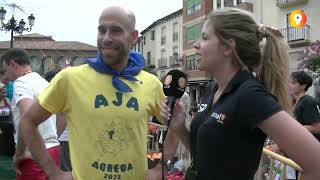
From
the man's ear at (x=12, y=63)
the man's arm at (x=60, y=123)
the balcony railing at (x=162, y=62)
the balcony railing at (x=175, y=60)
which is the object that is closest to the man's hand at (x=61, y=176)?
the man's ear at (x=12, y=63)

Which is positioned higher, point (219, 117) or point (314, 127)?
point (219, 117)

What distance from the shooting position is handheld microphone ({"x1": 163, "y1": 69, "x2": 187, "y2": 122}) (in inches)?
94.1

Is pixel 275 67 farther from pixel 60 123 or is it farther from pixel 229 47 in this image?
pixel 60 123

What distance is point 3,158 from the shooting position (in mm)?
8031

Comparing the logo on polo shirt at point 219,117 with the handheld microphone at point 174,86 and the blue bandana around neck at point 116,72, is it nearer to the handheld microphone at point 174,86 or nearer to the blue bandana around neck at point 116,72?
the handheld microphone at point 174,86

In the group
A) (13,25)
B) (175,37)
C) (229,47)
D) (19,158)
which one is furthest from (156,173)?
(175,37)

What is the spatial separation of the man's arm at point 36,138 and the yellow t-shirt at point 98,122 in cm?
8

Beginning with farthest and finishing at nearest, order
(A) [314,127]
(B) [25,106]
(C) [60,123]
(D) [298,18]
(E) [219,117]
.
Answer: (D) [298,18] → (A) [314,127] → (C) [60,123] → (B) [25,106] → (E) [219,117]

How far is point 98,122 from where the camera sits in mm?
2354

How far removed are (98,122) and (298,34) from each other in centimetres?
2869

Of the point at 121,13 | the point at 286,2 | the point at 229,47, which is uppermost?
the point at 286,2

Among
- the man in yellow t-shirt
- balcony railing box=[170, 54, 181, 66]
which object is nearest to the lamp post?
the man in yellow t-shirt

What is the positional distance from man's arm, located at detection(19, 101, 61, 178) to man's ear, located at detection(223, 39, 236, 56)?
106 cm

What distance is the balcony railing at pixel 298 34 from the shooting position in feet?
93.2
